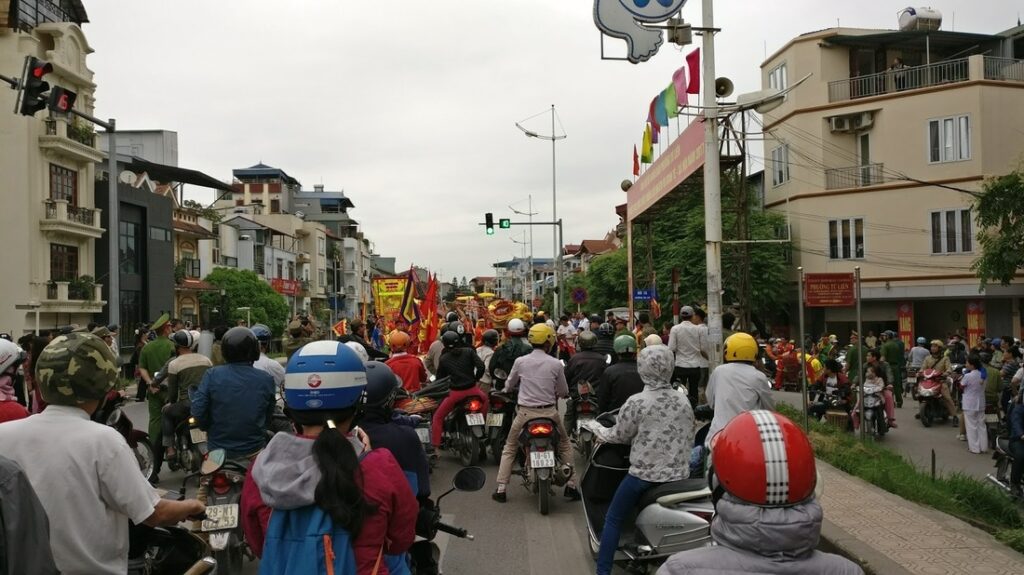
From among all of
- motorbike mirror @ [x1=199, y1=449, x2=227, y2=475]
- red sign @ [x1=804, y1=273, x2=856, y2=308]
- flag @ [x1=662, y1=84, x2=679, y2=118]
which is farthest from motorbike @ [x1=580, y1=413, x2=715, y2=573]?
flag @ [x1=662, y1=84, x2=679, y2=118]

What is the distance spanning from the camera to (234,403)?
584cm

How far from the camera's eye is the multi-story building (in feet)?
97.2

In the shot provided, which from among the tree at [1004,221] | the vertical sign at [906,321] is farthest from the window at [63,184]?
the vertical sign at [906,321]

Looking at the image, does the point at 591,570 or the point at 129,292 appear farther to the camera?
the point at 129,292

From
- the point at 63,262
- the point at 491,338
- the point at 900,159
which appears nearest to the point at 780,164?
the point at 900,159

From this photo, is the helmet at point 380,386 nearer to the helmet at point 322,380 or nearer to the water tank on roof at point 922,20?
the helmet at point 322,380

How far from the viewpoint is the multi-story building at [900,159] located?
A: 29641mm

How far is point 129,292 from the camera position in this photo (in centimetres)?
3766

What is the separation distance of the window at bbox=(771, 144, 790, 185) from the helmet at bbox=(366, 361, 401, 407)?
106 feet

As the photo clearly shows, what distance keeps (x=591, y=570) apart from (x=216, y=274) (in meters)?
48.0

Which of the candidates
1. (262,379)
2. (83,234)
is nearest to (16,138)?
(83,234)

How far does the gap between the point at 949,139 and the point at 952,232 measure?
3408 millimetres

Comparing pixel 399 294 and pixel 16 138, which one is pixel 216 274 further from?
pixel 399 294

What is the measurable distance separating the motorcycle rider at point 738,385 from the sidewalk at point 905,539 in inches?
45.0
